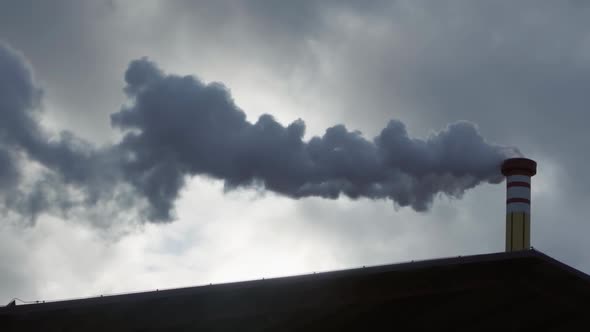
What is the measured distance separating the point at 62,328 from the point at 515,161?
2464cm

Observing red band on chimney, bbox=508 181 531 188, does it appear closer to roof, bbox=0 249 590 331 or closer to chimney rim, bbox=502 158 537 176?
chimney rim, bbox=502 158 537 176

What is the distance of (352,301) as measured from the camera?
13.9m

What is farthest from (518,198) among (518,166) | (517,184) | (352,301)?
(352,301)

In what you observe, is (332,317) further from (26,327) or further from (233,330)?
(26,327)

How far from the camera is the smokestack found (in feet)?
110

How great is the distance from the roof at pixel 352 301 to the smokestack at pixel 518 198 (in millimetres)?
19083

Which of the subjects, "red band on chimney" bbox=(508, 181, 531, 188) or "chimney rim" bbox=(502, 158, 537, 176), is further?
"red band on chimney" bbox=(508, 181, 531, 188)

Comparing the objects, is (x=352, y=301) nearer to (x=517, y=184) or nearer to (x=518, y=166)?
(x=518, y=166)

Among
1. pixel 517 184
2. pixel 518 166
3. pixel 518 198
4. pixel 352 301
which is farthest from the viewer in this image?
pixel 518 198

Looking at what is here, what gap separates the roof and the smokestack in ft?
62.6

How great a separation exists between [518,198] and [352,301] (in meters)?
23.7

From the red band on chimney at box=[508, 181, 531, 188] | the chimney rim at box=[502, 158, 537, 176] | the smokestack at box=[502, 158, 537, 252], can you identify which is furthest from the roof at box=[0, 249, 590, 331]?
the red band on chimney at box=[508, 181, 531, 188]

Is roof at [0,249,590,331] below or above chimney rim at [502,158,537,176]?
below

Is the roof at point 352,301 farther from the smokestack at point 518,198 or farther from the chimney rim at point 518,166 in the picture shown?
the smokestack at point 518,198
